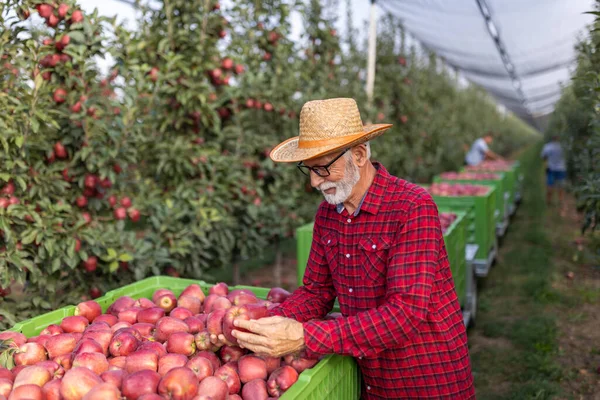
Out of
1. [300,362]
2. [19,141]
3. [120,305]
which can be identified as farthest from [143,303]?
[19,141]

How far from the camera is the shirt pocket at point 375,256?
2188 millimetres

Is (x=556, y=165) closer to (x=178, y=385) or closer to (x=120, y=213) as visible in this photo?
(x=120, y=213)

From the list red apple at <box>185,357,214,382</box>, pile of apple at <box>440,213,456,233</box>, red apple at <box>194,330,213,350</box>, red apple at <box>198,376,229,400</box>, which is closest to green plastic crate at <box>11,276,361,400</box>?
red apple at <box>198,376,229,400</box>

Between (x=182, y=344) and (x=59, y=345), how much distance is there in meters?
0.49

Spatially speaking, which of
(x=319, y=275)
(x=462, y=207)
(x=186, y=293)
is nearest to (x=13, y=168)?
(x=186, y=293)

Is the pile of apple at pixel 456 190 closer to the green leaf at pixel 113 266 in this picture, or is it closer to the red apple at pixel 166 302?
the green leaf at pixel 113 266

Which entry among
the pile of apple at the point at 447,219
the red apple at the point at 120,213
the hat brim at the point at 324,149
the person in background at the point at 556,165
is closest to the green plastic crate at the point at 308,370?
the hat brim at the point at 324,149

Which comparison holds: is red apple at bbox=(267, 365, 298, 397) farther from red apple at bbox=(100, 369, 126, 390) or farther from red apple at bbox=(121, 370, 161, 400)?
red apple at bbox=(100, 369, 126, 390)

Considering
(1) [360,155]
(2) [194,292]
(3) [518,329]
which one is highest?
Result: (1) [360,155]

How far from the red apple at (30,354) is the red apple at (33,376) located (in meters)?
0.17

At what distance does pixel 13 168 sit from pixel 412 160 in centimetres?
834

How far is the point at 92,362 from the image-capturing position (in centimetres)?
204

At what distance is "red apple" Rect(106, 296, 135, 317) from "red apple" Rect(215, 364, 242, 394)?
0.82 meters

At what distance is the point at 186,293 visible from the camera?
2.87 m
